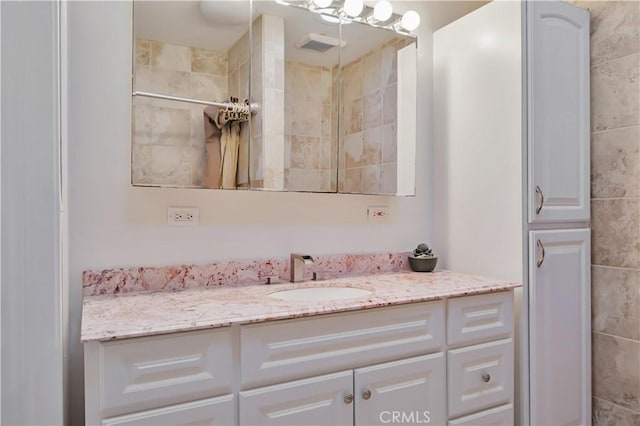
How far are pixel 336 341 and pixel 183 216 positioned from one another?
78cm

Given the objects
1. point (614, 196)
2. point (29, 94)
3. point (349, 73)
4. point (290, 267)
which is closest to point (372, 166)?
point (349, 73)

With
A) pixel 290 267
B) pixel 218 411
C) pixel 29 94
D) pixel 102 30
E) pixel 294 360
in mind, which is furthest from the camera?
pixel 290 267

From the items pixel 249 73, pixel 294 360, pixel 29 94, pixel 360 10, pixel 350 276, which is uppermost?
pixel 360 10

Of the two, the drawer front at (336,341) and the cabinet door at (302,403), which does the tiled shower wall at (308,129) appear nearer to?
the drawer front at (336,341)

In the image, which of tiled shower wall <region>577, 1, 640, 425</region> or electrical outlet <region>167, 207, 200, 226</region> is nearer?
electrical outlet <region>167, 207, 200, 226</region>

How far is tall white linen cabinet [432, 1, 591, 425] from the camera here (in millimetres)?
1838

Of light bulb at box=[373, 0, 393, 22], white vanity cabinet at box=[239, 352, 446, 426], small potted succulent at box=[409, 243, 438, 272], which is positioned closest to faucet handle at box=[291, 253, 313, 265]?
white vanity cabinet at box=[239, 352, 446, 426]

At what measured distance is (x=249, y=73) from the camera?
1.75 metres

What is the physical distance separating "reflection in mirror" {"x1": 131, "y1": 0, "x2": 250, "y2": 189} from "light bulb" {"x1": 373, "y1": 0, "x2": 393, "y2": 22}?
2.06 feet

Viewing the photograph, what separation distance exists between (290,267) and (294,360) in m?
0.59

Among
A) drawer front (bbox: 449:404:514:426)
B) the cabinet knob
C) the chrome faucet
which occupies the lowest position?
drawer front (bbox: 449:404:514:426)

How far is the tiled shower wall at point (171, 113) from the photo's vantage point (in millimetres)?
1587

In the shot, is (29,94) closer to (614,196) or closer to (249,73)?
(249,73)

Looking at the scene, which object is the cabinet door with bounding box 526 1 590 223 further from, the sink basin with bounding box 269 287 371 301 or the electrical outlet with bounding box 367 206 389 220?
the sink basin with bounding box 269 287 371 301
